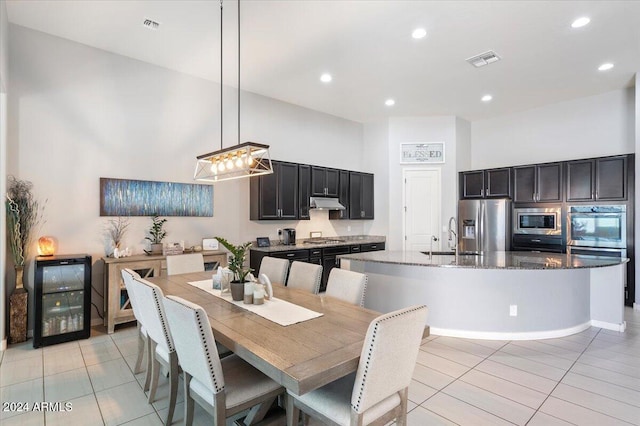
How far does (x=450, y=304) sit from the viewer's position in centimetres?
385

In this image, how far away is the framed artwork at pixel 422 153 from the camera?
684 cm

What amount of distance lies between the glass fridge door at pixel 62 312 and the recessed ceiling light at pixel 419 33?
15.3 feet

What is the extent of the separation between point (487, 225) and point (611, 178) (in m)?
1.88

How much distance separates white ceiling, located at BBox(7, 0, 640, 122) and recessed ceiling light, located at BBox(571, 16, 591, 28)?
0.06 metres

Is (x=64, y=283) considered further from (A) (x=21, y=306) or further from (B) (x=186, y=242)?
(B) (x=186, y=242)

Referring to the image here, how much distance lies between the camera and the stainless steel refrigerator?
6082 mm

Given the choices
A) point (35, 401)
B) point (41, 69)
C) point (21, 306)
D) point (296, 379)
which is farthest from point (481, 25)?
point (21, 306)

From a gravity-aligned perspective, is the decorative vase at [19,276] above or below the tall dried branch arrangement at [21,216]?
below

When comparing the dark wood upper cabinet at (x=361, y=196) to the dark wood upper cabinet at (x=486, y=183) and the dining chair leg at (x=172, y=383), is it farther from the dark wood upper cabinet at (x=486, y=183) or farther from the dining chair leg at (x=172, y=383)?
the dining chair leg at (x=172, y=383)

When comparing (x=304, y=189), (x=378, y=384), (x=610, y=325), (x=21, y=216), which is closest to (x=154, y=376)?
Answer: (x=378, y=384)

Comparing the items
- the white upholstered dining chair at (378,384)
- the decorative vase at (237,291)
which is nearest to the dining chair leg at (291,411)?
the white upholstered dining chair at (378,384)

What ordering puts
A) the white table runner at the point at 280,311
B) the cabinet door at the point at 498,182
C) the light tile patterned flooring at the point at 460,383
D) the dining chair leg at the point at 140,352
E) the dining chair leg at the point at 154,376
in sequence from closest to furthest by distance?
the white table runner at the point at 280,311, the light tile patterned flooring at the point at 460,383, the dining chair leg at the point at 154,376, the dining chair leg at the point at 140,352, the cabinet door at the point at 498,182

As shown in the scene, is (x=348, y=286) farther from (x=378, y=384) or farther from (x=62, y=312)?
(x=62, y=312)

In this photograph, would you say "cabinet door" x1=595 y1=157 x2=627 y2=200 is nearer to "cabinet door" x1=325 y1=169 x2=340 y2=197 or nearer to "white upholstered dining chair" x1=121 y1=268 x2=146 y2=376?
"cabinet door" x1=325 y1=169 x2=340 y2=197
